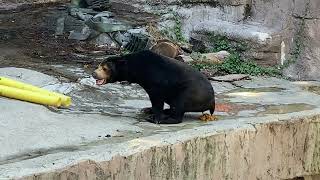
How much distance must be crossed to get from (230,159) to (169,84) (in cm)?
79

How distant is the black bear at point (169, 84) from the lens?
530cm

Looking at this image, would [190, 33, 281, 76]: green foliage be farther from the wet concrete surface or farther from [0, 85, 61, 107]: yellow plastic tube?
[0, 85, 61, 107]: yellow plastic tube

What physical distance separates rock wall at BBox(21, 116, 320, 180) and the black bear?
0.50m

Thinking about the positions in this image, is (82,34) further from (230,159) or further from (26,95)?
(230,159)

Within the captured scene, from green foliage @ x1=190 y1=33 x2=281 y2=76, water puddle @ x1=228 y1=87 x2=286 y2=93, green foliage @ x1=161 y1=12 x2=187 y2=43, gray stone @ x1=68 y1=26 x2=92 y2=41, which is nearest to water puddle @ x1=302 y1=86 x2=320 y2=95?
water puddle @ x1=228 y1=87 x2=286 y2=93

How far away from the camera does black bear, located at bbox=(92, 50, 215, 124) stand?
17.4 feet

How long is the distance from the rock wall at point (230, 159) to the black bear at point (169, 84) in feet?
1.63

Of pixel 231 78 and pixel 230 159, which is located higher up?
pixel 230 159

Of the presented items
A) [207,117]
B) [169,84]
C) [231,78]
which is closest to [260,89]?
[231,78]

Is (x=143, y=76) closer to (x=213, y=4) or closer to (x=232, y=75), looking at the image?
(x=232, y=75)

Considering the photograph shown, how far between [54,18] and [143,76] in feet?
16.4

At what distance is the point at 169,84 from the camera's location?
5289 millimetres

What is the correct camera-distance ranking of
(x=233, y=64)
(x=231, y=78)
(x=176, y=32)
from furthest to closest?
1. (x=176, y=32)
2. (x=233, y=64)
3. (x=231, y=78)

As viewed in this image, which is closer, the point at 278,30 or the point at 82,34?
the point at 278,30
